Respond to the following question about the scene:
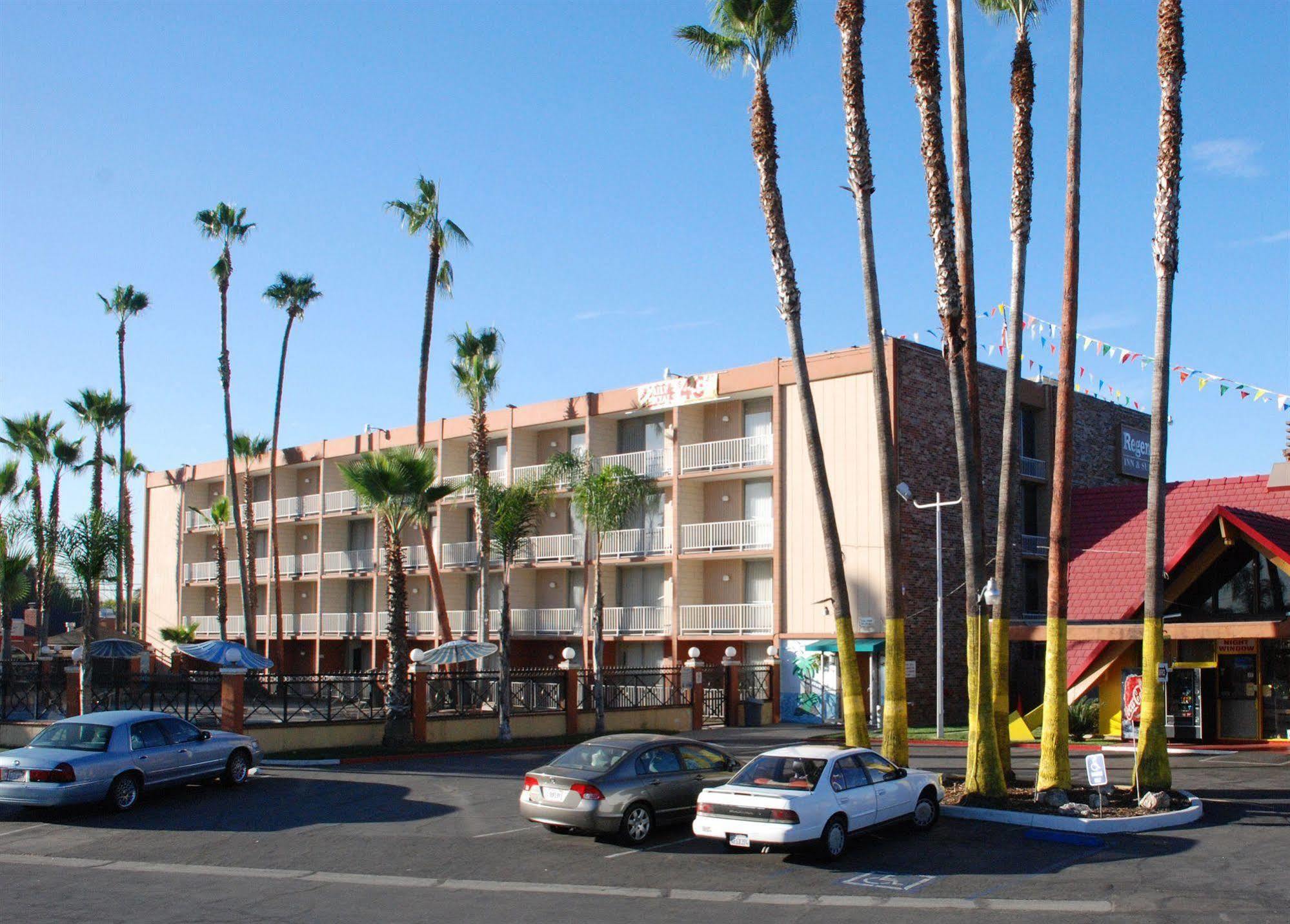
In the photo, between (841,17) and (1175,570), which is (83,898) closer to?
(841,17)

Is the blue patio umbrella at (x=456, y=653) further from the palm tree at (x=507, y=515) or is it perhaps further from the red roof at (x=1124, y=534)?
the red roof at (x=1124, y=534)

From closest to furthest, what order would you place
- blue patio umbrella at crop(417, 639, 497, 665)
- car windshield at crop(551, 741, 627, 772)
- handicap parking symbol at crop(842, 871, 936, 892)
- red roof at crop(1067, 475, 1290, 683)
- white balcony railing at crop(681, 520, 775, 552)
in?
handicap parking symbol at crop(842, 871, 936, 892) → car windshield at crop(551, 741, 627, 772) → blue patio umbrella at crop(417, 639, 497, 665) → red roof at crop(1067, 475, 1290, 683) → white balcony railing at crop(681, 520, 775, 552)

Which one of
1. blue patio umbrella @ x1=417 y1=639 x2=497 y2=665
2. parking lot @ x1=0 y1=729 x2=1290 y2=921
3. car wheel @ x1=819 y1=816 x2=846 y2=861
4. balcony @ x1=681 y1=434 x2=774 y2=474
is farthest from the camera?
balcony @ x1=681 y1=434 x2=774 y2=474

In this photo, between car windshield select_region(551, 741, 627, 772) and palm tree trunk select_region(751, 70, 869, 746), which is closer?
car windshield select_region(551, 741, 627, 772)

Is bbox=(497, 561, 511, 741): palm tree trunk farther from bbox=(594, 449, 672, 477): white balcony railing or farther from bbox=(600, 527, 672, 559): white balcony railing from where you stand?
bbox=(594, 449, 672, 477): white balcony railing

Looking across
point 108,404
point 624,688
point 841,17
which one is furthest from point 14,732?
point 108,404

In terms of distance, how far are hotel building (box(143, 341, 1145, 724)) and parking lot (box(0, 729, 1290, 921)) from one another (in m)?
16.8

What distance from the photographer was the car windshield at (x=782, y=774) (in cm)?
1421

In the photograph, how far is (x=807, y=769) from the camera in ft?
47.2

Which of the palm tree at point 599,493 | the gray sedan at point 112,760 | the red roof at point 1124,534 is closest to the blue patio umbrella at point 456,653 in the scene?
the palm tree at point 599,493

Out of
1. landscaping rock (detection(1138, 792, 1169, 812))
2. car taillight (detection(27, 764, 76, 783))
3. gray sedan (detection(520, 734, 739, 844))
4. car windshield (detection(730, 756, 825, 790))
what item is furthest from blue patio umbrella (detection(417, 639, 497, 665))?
landscaping rock (detection(1138, 792, 1169, 812))

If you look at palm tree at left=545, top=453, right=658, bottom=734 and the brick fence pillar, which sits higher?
palm tree at left=545, top=453, right=658, bottom=734

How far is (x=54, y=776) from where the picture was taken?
17.2 m

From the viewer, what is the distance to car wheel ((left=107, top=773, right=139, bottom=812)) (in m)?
17.9
